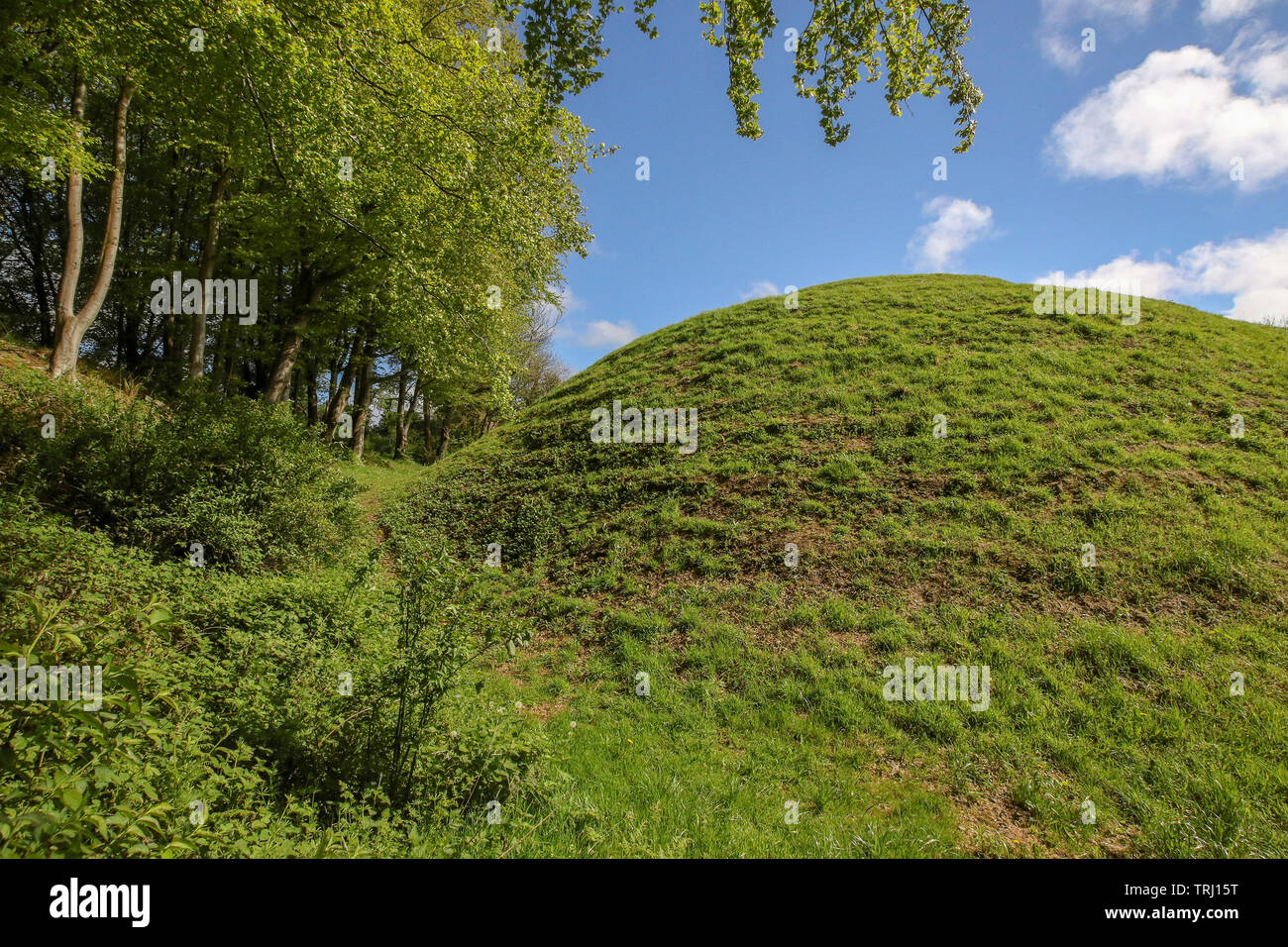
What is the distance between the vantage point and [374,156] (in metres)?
9.90

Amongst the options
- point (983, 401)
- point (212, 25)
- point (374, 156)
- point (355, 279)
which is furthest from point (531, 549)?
point (355, 279)

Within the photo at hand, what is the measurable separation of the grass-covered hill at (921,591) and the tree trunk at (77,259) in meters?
8.69

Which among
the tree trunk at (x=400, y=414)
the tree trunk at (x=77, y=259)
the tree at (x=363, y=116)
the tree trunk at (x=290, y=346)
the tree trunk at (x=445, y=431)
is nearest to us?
the tree at (x=363, y=116)

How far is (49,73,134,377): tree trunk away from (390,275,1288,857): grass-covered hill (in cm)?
869

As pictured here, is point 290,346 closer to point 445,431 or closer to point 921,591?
point 445,431

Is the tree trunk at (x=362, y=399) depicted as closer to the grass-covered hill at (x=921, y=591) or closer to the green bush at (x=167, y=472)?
the grass-covered hill at (x=921, y=591)

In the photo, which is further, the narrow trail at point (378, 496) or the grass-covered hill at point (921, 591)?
the narrow trail at point (378, 496)

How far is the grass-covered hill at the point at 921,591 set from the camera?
5176 mm

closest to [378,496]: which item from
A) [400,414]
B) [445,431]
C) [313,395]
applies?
[400,414]

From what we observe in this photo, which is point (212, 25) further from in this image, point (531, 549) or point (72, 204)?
point (531, 549)

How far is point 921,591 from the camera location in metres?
8.66

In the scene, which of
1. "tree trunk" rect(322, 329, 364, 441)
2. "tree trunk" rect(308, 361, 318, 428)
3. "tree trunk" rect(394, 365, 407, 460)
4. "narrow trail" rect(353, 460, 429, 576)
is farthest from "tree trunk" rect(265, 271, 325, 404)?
"tree trunk" rect(394, 365, 407, 460)

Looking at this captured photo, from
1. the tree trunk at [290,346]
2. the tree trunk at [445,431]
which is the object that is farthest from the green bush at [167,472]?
the tree trunk at [445,431]

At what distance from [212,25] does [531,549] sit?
414 inches
